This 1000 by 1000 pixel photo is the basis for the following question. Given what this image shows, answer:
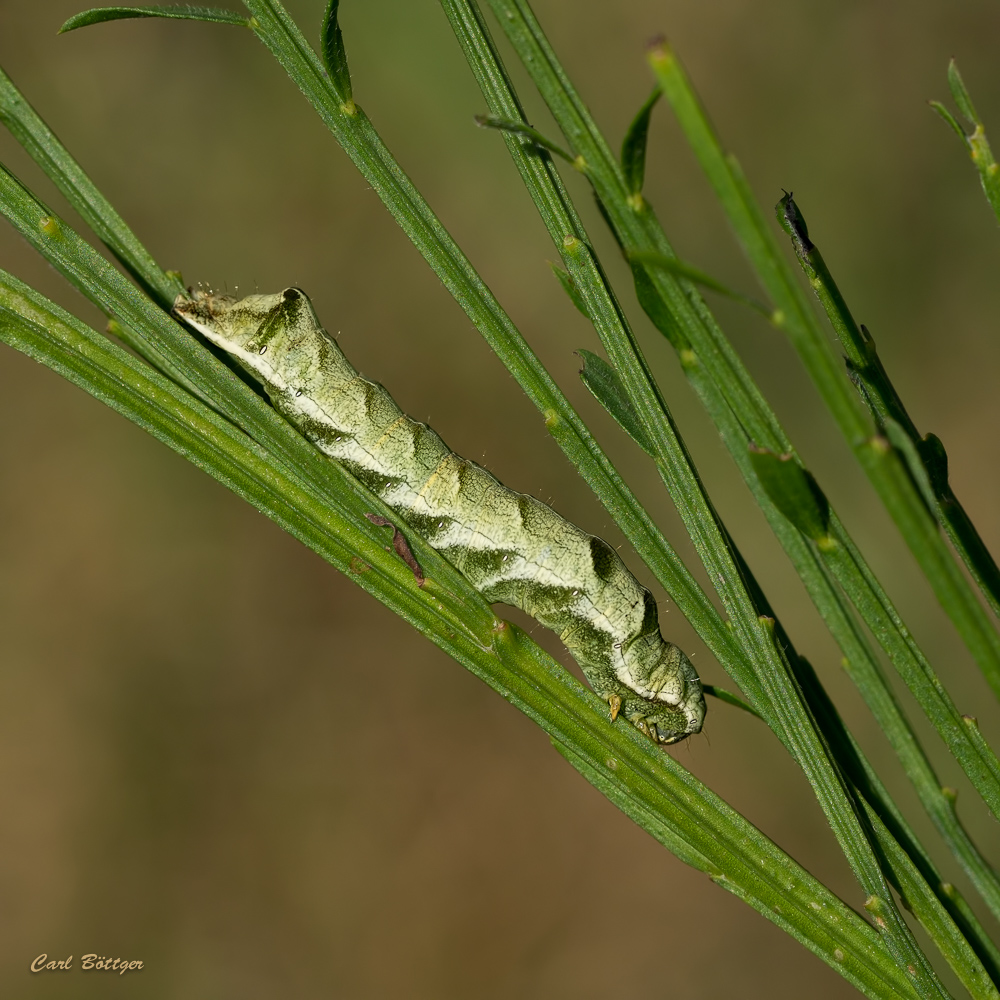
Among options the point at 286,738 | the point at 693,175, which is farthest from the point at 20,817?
the point at 693,175

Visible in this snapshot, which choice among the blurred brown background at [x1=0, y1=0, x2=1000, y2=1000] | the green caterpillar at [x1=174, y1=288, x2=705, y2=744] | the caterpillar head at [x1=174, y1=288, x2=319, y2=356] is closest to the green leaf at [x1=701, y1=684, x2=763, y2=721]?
the green caterpillar at [x1=174, y1=288, x2=705, y2=744]

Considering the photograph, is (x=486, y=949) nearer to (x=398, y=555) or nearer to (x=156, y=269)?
(x=398, y=555)

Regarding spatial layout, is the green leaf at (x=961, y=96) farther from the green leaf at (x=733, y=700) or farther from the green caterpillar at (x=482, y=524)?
the green caterpillar at (x=482, y=524)

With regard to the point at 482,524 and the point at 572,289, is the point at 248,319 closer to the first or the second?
the point at 482,524

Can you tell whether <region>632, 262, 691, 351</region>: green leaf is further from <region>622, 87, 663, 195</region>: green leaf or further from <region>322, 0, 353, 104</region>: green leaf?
<region>322, 0, 353, 104</region>: green leaf

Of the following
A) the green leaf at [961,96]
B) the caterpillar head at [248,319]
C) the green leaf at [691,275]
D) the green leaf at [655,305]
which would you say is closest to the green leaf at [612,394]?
the green leaf at [655,305]
